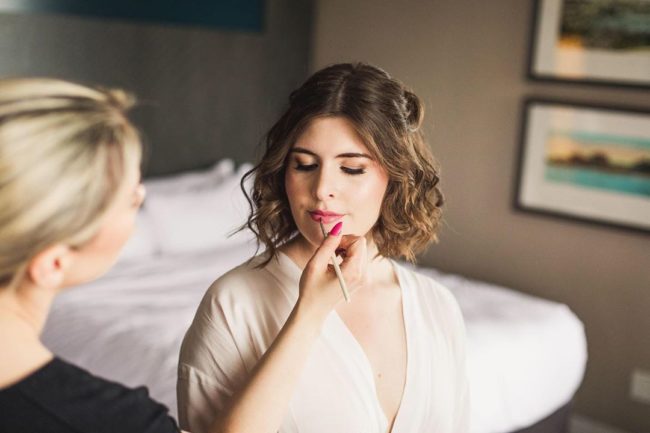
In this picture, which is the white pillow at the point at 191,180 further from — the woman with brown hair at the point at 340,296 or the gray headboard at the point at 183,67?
the woman with brown hair at the point at 340,296

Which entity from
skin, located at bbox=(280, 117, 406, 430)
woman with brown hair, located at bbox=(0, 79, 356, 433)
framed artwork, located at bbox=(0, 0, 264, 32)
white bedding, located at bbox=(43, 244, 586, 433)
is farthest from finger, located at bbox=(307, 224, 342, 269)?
framed artwork, located at bbox=(0, 0, 264, 32)

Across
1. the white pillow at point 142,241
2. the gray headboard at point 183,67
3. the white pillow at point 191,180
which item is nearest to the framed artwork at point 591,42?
the gray headboard at point 183,67

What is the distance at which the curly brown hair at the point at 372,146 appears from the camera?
1.26 meters

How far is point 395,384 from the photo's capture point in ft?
4.21

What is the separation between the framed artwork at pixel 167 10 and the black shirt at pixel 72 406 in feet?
9.13

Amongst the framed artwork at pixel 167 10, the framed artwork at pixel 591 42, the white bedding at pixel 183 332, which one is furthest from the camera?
the framed artwork at pixel 167 10

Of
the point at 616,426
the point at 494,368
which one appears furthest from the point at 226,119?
the point at 616,426

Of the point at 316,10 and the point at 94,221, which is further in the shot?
the point at 316,10

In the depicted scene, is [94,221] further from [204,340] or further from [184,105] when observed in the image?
[184,105]

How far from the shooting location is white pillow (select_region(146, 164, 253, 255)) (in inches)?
132

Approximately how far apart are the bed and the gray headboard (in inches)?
22.5

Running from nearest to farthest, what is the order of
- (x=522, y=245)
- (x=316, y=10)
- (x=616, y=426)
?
(x=616, y=426) < (x=522, y=245) < (x=316, y=10)

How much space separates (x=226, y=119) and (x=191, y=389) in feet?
10.2

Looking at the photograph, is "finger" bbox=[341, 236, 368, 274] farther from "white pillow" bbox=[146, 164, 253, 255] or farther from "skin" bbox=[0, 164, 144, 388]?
"white pillow" bbox=[146, 164, 253, 255]
